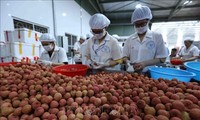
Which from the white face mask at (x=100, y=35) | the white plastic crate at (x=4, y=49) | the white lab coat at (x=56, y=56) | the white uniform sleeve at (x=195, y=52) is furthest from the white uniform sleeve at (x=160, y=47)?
the white uniform sleeve at (x=195, y=52)

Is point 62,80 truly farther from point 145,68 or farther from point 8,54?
point 8,54

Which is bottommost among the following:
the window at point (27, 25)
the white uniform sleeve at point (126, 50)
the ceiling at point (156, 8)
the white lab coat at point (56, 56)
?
the white lab coat at point (56, 56)

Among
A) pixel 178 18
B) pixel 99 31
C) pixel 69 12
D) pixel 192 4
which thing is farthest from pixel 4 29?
pixel 178 18

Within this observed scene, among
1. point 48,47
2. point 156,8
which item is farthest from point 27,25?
point 156,8

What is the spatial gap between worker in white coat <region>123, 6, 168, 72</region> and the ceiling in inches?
196

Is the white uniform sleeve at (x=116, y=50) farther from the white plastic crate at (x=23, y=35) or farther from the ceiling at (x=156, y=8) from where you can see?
the ceiling at (x=156, y=8)

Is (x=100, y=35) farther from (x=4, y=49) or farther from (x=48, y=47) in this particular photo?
(x=4, y=49)

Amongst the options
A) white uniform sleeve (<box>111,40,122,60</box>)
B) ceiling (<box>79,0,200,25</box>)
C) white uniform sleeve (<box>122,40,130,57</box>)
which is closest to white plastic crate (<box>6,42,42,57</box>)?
white uniform sleeve (<box>111,40,122,60</box>)

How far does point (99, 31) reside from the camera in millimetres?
1545

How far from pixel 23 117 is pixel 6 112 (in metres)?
0.10

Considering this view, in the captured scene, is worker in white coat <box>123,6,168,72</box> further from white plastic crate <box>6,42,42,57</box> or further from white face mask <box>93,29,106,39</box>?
white plastic crate <box>6,42,42,57</box>

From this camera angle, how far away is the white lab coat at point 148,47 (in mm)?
1467

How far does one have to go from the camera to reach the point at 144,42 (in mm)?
1512

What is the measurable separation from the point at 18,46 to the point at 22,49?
0.30 feet
